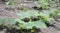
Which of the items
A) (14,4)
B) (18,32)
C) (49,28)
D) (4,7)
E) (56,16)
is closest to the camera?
(18,32)

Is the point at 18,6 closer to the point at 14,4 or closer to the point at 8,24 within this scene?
the point at 14,4

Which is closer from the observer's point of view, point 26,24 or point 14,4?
point 26,24

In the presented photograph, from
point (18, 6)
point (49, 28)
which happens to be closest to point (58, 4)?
point (18, 6)

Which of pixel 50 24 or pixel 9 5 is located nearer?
pixel 50 24

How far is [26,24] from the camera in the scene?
4.18 meters

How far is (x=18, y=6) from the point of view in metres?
6.36

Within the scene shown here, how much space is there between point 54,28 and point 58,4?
2629 millimetres

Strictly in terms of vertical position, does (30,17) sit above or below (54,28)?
above

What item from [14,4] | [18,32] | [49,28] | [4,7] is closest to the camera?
[18,32]

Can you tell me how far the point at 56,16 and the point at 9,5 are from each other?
1.92 metres

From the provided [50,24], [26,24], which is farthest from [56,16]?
[26,24]

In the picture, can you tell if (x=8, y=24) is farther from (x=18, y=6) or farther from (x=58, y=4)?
(x=58, y=4)

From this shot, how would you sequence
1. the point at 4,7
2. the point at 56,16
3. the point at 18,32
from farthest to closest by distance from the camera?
the point at 4,7
the point at 56,16
the point at 18,32

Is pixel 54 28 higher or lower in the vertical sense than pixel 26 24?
lower
